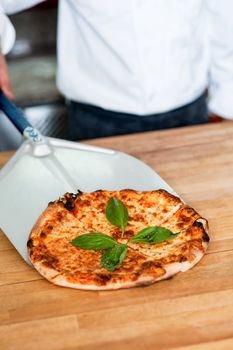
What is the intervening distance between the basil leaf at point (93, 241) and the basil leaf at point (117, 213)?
56mm

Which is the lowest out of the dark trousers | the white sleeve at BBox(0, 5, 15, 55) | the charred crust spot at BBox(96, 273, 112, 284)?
the dark trousers

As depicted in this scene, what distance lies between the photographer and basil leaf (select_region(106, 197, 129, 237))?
1149mm

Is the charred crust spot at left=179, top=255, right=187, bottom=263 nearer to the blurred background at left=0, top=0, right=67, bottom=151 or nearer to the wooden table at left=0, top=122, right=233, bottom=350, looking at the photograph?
the wooden table at left=0, top=122, right=233, bottom=350

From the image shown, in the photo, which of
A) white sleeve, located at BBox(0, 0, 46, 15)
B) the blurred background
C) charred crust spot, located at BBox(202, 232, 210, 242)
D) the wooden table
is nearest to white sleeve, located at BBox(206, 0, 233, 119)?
white sleeve, located at BBox(0, 0, 46, 15)

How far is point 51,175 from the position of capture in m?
1.33

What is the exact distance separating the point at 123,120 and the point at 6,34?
1.24ft

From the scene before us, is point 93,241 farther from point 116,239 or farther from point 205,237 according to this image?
point 205,237

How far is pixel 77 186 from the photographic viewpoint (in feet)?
4.31

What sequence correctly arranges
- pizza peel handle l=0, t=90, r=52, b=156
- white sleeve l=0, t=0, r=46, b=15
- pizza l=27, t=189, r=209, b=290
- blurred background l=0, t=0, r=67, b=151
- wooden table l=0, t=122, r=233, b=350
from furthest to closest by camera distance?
blurred background l=0, t=0, r=67, b=151, white sleeve l=0, t=0, r=46, b=15, pizza peel handle l=0, t=90, r=52, b=156, pizza l=27, t=189, r=209, b=290, wooden table l=0, t=122, r=233, b=350

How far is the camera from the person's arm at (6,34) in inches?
60.1

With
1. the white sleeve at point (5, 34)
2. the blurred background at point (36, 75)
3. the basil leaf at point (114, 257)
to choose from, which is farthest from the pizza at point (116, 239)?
the blurred background at point (36, 75)

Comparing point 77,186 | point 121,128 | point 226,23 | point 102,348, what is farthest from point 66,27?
point 102,348

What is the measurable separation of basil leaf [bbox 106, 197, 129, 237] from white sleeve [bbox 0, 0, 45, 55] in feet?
2.17

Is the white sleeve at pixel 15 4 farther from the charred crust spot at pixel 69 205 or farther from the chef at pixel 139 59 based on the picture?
the charred crust spot at pixel 69 205
